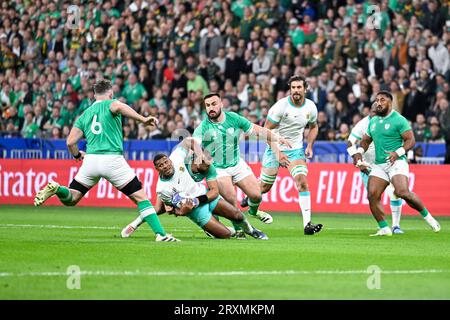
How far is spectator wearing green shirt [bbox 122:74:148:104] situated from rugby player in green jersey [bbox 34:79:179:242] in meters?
15.1

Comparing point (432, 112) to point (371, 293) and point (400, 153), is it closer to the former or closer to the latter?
point (400, 153)

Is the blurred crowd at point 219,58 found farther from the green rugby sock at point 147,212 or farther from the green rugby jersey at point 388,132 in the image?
the green rugby sock at point 147,212

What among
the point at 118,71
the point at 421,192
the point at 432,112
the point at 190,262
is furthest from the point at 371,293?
the point at 118,71

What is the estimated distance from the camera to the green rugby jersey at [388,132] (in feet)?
61.4

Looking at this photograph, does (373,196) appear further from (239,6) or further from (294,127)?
(239,6)

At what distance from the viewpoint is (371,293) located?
10164 mm

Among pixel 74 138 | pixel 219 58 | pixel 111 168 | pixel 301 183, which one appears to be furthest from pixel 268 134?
pixel 219 58

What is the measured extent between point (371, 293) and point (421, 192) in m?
14.4

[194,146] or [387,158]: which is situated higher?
[194,146]

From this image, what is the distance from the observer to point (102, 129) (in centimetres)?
1578

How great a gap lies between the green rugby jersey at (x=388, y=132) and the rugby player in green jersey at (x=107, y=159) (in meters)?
4.86

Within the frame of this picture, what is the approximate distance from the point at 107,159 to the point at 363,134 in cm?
581

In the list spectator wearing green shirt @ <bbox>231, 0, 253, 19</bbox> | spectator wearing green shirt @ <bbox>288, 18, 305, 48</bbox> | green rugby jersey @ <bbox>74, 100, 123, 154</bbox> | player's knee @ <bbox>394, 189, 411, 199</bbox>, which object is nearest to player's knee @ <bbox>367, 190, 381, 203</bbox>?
player's knee @ <bbox>394, 189, 411, 199</bbox>

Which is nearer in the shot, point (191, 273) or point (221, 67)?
point (191, 273)
